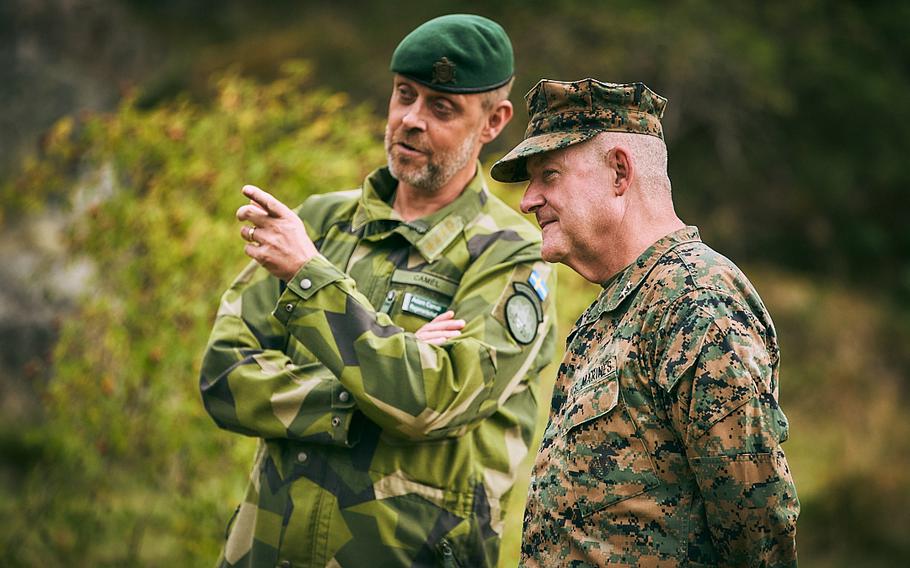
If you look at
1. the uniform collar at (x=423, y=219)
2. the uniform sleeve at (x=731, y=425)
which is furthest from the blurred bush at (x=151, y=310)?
the uniform sleeve at (x=731, y=425)

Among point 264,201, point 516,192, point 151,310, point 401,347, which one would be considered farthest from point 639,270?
point 516,192

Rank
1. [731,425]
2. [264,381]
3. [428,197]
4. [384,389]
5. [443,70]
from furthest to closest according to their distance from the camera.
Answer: [428,197] < [443,70] < [264,381] < [384,389] < [731,425]

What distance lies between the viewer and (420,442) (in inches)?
119

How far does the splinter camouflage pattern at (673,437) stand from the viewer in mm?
2111

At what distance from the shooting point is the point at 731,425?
A: 2.10 m

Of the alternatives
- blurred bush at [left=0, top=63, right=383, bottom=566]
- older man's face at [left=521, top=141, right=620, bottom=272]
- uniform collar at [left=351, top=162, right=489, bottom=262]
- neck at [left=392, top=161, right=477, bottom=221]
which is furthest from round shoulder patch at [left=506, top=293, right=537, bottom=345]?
blurred bush at [left=0, top=63, right=383, bottom=566]

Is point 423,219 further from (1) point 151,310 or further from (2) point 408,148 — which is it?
(1) point 151,310

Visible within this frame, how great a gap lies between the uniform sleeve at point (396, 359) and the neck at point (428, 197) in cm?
46

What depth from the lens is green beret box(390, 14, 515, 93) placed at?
3170 mm

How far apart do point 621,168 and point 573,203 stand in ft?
0.44

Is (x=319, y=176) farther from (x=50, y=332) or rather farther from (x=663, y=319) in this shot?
(x=50, y=332)

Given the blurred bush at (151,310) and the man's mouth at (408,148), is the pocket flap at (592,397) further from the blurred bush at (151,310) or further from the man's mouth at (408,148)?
the blurred bush at (151,310)

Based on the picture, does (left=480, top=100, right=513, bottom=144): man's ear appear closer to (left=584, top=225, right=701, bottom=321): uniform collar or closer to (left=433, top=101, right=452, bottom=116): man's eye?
(left=433, top=101, right=452, bottom=116): man's eye

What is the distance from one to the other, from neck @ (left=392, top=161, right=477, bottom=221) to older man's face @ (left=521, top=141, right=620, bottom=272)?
817 mm
